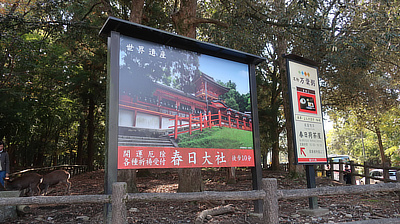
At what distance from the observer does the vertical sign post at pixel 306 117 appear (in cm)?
618

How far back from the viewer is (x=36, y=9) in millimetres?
9094

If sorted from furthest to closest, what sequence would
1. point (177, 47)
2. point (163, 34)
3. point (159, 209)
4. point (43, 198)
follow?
point (159, 209)
point (177, 47)
point (163, 34)
point (43, 198)

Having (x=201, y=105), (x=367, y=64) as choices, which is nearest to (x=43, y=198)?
(x=201, y=105)

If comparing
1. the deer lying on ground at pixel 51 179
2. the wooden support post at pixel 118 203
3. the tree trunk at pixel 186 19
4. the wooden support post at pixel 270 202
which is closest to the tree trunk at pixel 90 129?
the deer lying on ground at pixel 51 179

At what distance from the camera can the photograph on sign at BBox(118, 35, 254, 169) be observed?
4703 millimetres

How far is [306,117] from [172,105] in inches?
129

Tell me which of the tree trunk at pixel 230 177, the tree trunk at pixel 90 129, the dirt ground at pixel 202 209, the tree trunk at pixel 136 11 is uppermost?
the tree trunk at pixel 136 11

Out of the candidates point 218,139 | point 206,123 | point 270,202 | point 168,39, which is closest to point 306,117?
point 218,139

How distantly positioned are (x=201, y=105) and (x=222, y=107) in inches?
21.3

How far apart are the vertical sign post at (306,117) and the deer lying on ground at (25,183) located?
656 centimetres

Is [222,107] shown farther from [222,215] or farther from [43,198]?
[43,198]

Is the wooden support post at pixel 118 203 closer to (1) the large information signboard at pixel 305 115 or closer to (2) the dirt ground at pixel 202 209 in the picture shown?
(2) the dirt ground at pixel 202 209

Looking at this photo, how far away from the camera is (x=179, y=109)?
5.21 metres

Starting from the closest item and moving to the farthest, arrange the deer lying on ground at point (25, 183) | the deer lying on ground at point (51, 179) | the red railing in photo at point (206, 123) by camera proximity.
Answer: the red railing in photo at point (206, 123)
the deer lying on ground at point (25, 183)
the deer lying on ground at point (51, 179)
